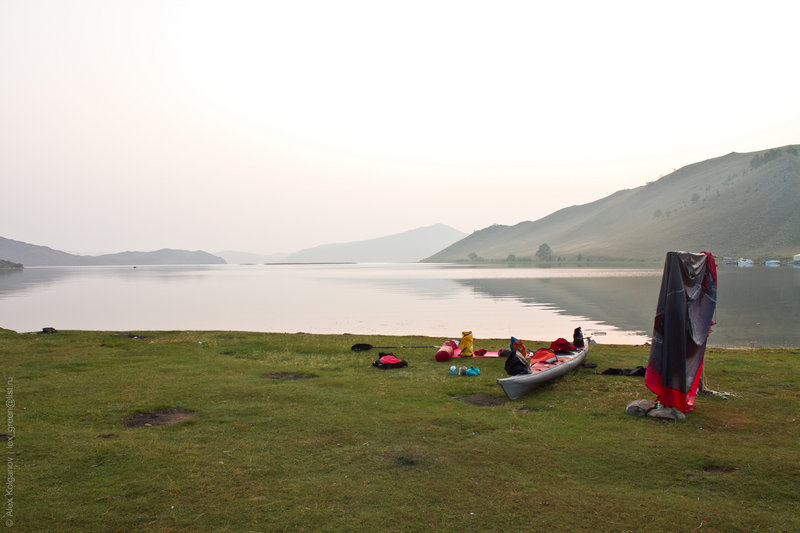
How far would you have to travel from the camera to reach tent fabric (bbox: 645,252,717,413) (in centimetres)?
1143

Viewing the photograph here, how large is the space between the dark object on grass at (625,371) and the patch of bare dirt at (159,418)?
12.3 m

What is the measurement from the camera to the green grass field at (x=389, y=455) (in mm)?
6961

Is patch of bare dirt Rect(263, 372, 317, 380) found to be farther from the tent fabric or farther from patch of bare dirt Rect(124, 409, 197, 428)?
the tent fabric

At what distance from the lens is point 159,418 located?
37.4ft

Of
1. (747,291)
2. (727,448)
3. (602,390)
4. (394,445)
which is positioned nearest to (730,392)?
(602,390)

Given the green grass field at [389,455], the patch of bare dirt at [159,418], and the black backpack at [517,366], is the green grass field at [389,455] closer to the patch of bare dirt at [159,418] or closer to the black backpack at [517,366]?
the patch of bare dirt at [159,418]

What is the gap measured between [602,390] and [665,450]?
4.76 m

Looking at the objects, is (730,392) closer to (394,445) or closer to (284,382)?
(394,445)

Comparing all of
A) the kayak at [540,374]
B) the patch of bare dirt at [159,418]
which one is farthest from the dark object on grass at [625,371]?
the patch of bare dirt at [159,418]

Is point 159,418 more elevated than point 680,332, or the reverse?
point 680,332

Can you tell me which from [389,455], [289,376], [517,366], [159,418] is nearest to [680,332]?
[517,366]

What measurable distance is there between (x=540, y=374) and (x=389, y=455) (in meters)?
6.30

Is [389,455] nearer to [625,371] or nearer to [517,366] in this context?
[517,366]

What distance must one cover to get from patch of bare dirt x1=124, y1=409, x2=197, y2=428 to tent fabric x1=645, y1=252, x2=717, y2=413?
10.7 metres
